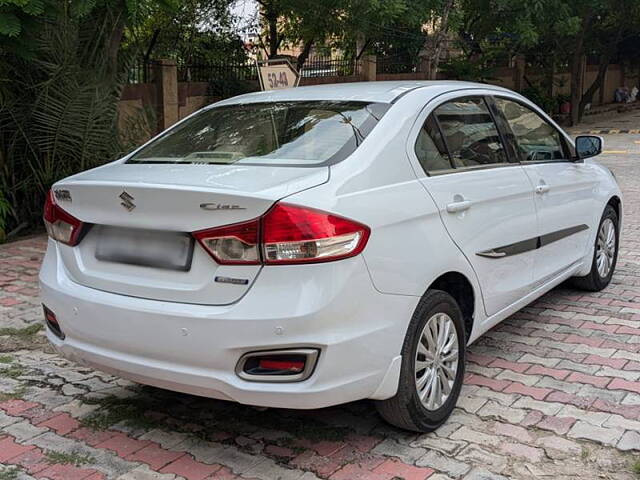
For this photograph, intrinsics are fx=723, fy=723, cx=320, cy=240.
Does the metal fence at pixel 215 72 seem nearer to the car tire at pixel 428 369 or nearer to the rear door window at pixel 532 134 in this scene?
the rear door window at pixel 532 134

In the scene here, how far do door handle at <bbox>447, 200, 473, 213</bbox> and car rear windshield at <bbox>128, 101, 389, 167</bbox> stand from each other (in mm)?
578

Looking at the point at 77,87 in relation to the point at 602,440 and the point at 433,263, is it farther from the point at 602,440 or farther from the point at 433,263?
the point at 602,440

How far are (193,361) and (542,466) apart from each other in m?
1.64

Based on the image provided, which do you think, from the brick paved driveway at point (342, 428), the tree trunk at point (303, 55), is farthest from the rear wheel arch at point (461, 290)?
the tree trunk at point (303, 55)

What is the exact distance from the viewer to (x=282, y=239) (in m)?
2.94

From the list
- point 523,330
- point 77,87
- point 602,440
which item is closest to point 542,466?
point 602,440

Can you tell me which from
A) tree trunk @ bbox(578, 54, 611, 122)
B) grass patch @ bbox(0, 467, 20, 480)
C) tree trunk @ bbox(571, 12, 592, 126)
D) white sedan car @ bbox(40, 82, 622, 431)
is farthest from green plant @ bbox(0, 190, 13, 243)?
tree trunk @ bbox(578, 54, 611, 122)

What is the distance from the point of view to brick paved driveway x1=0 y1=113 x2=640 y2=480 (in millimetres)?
3275

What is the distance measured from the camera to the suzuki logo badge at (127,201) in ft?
10.5

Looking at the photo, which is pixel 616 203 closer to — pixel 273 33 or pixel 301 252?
pixel 301 252

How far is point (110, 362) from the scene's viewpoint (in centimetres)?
329

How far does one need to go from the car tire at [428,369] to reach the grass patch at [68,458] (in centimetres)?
139

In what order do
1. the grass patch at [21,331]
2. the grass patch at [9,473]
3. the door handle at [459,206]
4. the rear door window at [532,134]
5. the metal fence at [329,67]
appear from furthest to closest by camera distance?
the metal fence at [329,67] → the grass patch at [21,331] → the rear door window at [532,134] → the door handle at [459,206] → the grass patch at [9,473]

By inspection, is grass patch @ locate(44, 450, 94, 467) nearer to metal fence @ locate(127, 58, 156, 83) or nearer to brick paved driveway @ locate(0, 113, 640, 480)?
brick paved driveway @ locate(0, 113, 640, 480)
